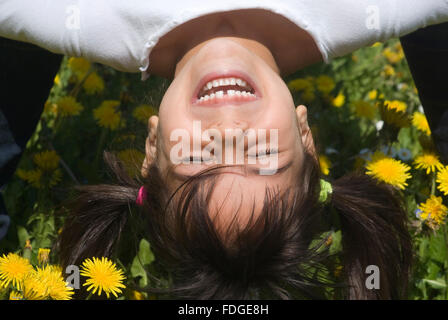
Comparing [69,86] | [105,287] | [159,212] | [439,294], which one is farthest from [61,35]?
[439,294]

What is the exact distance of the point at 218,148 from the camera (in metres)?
1.53

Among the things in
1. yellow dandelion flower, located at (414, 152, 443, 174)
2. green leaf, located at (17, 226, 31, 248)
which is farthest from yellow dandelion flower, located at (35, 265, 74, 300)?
yellow dandelion flower, located at (414, 152, 443, 174)

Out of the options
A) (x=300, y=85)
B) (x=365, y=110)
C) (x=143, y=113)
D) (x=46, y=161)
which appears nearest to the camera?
(x=46, y=161)

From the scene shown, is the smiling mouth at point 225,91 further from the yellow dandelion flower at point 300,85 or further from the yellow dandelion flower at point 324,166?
the yellow dandelion flower at point 300,85

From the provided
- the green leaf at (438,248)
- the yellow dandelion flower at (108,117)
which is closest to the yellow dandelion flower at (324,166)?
the green leaf at (438,248)

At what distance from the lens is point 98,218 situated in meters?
1.93

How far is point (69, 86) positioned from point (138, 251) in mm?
1209

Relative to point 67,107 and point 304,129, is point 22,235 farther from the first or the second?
point 304,129

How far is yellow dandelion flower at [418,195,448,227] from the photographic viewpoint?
1897 mm

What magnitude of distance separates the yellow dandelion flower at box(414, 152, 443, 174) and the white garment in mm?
516

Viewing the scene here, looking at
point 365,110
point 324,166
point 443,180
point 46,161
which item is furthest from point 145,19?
point 365,110

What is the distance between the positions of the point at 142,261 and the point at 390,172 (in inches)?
35.7

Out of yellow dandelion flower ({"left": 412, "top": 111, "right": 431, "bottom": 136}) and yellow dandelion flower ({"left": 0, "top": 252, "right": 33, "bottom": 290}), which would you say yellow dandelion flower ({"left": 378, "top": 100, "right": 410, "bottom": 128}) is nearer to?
yellow dandelion flower ({"left": 412, "top": 111, "right": 431, "bottom": 136})

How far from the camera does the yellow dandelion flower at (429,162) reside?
2.05m
